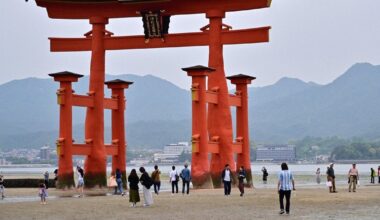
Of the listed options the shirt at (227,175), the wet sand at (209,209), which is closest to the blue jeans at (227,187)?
the shirt at (227,175)

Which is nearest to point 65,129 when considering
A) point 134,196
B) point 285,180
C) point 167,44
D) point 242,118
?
point 167,44

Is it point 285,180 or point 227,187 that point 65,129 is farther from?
point 285,180

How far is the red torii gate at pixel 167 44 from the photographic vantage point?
43000mm

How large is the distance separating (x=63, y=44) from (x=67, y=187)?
8943mm

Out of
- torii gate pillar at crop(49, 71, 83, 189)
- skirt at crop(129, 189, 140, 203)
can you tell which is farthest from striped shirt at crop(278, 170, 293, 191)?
torii gate pillar at crop(49, 71, 83, 189)

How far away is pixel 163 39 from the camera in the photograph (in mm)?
44938

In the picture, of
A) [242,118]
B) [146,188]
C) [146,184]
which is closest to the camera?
[146,184]

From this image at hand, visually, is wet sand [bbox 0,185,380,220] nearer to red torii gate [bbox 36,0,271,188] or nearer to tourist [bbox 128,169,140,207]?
tourist [bbox 128,169,140,207]

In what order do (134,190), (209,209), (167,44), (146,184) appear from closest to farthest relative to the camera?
(209,209) < (146,184) < (134,190) < (167,44)

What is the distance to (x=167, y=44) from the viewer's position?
4522 cm

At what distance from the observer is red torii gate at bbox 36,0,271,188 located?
43000mm

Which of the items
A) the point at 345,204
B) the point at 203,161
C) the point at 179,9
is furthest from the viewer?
the point at 179,9

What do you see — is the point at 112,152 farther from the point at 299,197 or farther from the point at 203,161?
the point at 299,197

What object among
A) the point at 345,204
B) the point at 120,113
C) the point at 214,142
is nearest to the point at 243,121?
the point at 214,142
